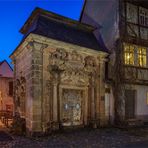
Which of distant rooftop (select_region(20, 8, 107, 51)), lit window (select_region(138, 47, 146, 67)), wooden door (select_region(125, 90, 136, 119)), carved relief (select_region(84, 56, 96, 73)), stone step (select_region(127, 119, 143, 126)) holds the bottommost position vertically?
stone step (select_region(127, 119, 143, 126))

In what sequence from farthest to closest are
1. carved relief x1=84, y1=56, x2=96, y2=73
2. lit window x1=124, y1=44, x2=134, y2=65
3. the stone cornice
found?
lit window x1=124, y1=44, x2=134, y2=65 → carved relief x1=84, y1=56, x2=96, y2=73 → the stone cornice

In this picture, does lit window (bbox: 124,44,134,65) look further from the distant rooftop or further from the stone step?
the stone step

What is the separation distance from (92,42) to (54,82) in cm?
458

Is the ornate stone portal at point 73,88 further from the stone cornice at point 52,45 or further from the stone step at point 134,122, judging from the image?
the stone step at point 134,122

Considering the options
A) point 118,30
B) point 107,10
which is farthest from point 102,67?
point 107,10

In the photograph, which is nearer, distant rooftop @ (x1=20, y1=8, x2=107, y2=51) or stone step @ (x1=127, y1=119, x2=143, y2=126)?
distant rooftop @ (x1=20, y1=8, x2=107, y2=51)

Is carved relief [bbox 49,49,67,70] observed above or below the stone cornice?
below

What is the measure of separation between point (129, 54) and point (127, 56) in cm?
23

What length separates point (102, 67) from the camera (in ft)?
43.7

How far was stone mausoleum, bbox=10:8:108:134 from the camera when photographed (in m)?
10.5

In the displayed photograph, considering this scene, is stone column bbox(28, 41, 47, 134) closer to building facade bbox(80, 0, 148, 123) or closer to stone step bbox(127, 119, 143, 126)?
building facade bbox(80, 0, 148, 123)

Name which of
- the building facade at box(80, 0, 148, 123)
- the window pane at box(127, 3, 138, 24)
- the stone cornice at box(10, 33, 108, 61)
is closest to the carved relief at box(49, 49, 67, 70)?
the stone cornice at box(10, 33, 108, 61)

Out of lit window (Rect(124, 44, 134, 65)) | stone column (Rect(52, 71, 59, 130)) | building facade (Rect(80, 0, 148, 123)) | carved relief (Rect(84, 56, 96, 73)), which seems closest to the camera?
stone column (Rect(52, 71, 59, 130))

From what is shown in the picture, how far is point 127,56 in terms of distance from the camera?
14297 mm
